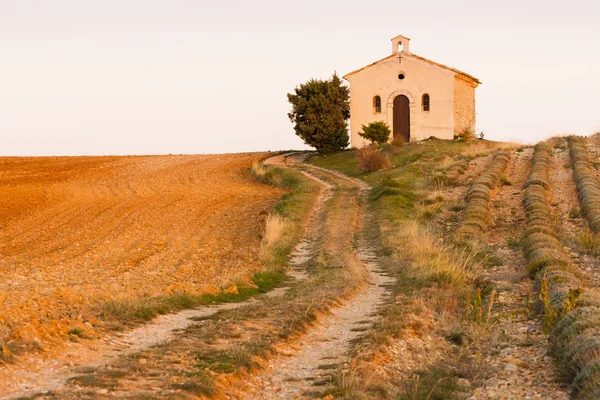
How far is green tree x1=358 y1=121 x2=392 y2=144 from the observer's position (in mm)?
43812

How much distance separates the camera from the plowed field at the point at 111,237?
1196cm

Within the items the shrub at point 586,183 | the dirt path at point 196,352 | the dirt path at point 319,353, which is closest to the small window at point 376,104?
the shrub at point 586,183

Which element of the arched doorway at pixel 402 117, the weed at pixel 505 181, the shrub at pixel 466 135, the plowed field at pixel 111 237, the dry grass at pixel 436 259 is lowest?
the dry grass at pixel 436 259

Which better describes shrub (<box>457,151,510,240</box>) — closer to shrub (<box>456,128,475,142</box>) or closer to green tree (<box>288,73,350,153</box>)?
shrub (<box>456,128,475,142</box>)

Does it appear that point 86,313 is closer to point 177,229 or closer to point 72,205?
point 177,229

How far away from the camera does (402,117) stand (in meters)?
45.8

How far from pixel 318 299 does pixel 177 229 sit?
33.9 feet

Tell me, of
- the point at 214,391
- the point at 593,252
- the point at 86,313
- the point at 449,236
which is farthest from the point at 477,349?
the point at 449,236

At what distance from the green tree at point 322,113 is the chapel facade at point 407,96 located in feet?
2.65

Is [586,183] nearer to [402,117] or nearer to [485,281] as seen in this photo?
[485,281]

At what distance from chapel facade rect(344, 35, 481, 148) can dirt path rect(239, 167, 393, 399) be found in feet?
101

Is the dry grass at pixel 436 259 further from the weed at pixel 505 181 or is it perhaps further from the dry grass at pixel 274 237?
the weed at pixel 505 181

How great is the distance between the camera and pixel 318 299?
42.3 feet

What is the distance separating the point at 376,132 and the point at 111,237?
84.5 ft
